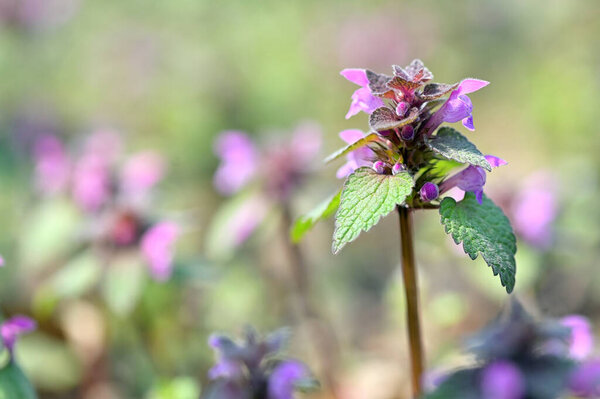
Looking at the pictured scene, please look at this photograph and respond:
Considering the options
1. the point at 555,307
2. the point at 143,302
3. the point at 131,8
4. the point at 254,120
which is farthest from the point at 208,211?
the point at 131,8

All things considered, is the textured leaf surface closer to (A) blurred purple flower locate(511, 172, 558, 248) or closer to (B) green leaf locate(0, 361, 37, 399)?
(B) green leaf locate(0, 361, 37, 399)

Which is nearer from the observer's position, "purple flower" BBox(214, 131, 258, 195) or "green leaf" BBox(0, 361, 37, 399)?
"green leaf" BBox(0, 361, 37, 399)

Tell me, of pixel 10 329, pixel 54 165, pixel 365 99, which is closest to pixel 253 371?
pixel 10 329

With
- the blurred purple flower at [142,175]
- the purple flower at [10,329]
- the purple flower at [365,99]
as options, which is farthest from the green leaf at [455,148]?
the blurred purple flower at [142,175]

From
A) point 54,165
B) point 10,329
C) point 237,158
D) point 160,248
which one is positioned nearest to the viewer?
point 10,329

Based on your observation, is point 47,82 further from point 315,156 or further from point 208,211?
point 315,156

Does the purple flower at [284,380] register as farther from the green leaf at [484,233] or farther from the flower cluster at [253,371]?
the green leaf at [484,233]

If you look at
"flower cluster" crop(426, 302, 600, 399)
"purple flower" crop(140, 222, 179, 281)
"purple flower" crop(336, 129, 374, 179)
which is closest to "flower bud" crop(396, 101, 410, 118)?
"purple flower" crop(336, 129, 374, 179)

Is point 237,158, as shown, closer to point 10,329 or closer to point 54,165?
point 54,165
